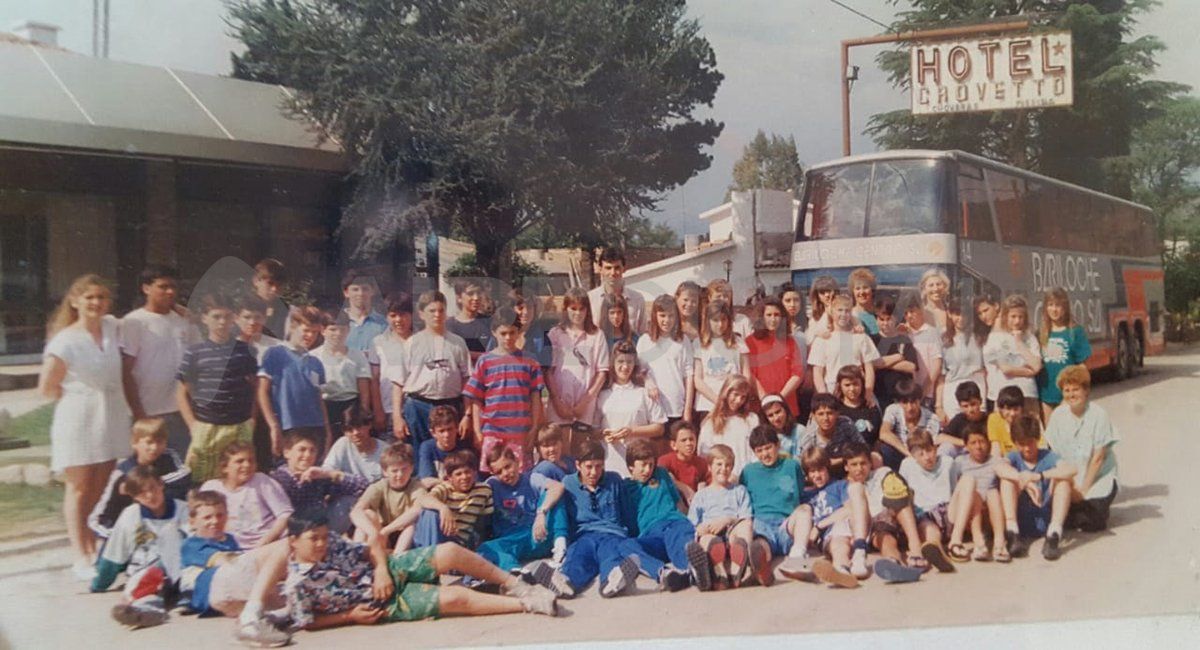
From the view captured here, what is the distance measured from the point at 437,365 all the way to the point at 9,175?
2.11 meters

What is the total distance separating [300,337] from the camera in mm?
4645

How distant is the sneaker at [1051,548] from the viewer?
4.79m

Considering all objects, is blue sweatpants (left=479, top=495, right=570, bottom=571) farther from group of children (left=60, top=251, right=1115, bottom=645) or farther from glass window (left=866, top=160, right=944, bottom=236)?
glass window (left=866, top=160, right=944, bottom=236)

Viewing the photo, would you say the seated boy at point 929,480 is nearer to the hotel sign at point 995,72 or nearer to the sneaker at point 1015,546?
the sneaker at point 1015,546

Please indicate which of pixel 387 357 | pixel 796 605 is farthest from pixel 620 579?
pixel 387 357

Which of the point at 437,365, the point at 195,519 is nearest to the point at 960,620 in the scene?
the point at 437,365

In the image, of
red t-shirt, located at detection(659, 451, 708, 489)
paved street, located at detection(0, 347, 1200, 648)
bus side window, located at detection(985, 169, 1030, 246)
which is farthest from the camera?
bus side window, located at detection(985, 169, 1030, 246)

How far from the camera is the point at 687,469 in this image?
16.1 feet

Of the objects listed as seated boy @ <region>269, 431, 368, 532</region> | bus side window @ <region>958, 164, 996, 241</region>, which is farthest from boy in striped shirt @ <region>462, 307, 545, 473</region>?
bus side window @ <region>958, 164, 996, 241</region>

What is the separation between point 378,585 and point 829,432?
234cm

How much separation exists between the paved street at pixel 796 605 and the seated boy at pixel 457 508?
39cm

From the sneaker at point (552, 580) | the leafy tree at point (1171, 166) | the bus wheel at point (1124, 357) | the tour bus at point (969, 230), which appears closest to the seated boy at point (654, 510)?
the sneaker at point (552, 580)

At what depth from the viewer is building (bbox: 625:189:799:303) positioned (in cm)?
500

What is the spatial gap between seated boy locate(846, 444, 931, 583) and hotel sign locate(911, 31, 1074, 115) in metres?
1.92
